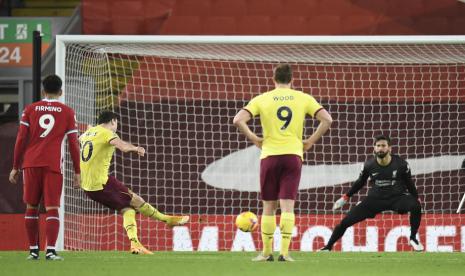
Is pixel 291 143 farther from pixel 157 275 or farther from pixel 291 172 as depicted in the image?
pixel 157 275

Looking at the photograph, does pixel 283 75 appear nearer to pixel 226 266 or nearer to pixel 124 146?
pixel 226 266

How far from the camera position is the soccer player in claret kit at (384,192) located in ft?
40.9

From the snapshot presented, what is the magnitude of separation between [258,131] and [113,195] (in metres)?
3.53

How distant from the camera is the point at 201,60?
14727 millimetres

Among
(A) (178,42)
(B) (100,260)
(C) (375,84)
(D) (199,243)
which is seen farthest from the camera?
(C) (375,84)

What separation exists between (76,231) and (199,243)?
1.54 metres

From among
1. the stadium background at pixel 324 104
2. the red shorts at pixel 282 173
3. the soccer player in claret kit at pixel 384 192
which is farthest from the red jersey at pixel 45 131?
the stadium background at pixel 324 104

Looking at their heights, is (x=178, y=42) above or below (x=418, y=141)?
above

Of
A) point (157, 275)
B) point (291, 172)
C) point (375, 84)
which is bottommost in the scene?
point (157, 275)

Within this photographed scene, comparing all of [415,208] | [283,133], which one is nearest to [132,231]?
[283,133]

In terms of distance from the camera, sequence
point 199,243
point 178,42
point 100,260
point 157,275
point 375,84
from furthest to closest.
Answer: point 375,84
point 199,243
point 178,42
point 100,260
point 157,275

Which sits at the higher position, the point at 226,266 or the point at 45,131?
the point at 45,131

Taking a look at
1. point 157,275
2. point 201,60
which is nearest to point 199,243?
point 201,60

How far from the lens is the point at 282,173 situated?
30.2 ft
